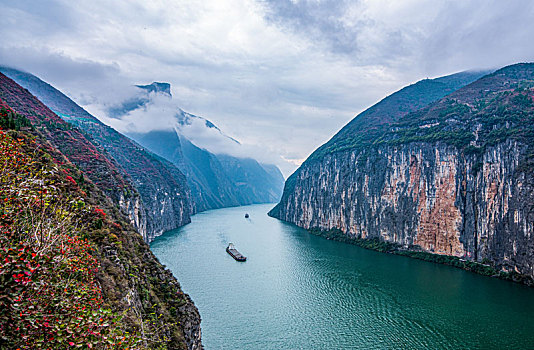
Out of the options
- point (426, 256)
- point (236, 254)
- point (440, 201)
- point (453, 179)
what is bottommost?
point (236, 254)

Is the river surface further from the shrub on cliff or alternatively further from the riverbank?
the shrub on cliff

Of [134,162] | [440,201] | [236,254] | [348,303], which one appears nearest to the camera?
[348,303]

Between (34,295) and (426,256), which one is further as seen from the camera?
(426,256)

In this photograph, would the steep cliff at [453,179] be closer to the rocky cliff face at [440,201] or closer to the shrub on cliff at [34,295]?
the rocky cliff face at [440,201]

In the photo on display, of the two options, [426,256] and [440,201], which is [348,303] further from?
[440,201]

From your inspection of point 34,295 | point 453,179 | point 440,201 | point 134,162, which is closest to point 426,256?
point 440,201

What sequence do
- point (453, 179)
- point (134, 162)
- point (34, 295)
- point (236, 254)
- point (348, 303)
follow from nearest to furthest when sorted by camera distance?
1. point (34, 295)
2. point (348, 303)
3. point (236, 254)
4. point (453, 179)
5. point (134, 162)

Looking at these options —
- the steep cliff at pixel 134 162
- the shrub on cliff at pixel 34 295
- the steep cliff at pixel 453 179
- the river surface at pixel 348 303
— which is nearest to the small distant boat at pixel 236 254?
the river surface at pixel 348 303
